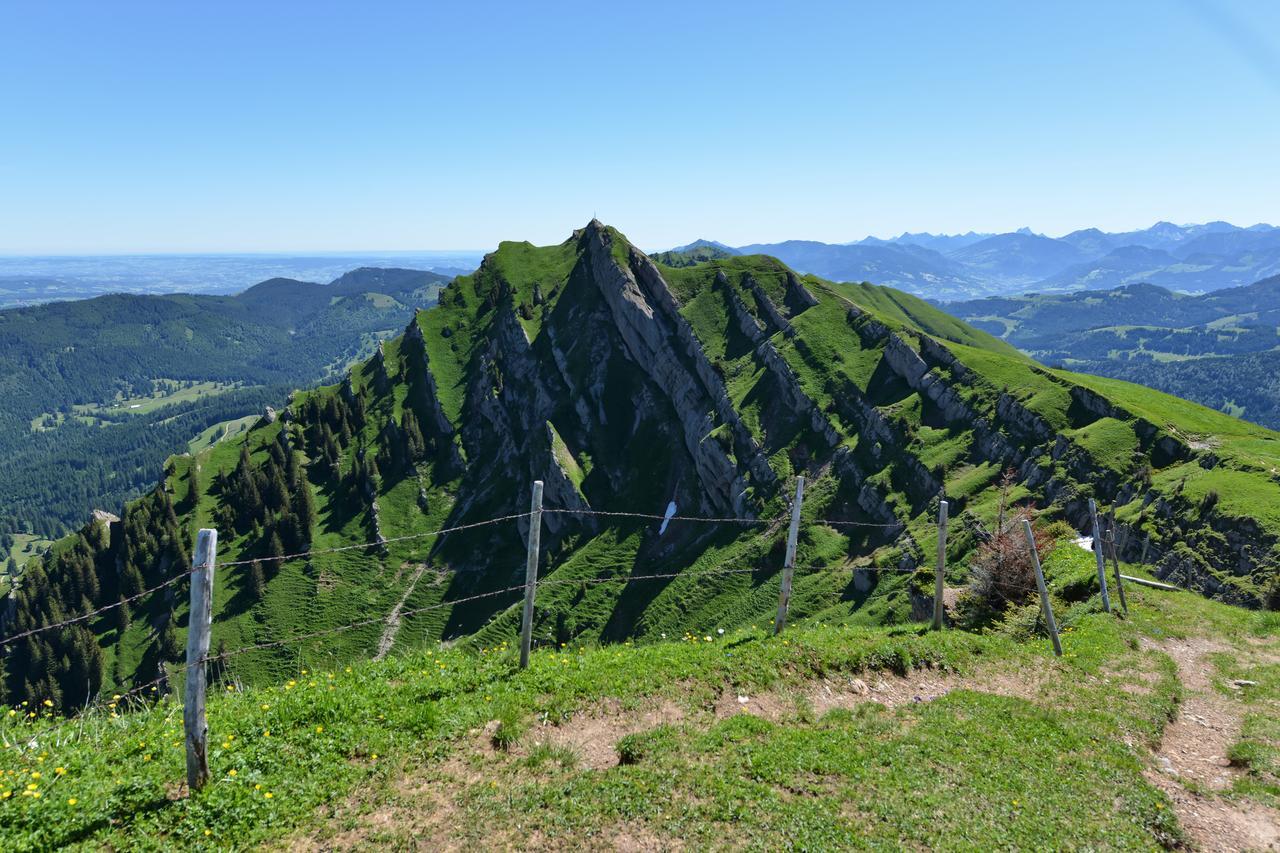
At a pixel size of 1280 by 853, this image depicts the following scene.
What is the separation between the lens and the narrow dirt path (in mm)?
129250

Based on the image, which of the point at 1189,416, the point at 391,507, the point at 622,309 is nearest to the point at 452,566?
the point at 391,507

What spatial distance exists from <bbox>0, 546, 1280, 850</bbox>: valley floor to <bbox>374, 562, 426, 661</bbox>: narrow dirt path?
11448 cm

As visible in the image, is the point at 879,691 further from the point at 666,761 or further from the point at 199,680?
the point at 199,680

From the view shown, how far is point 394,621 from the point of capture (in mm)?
138750

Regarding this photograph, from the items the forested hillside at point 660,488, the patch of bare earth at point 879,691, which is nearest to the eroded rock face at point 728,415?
the forested hillside at point 660,488

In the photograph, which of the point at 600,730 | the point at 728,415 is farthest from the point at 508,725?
the point at 728,415

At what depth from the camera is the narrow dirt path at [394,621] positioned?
12925cm

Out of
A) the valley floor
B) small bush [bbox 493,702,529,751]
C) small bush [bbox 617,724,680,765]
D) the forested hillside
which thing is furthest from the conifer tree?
small bush [bbox 617,724,680,765]

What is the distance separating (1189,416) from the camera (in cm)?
8631

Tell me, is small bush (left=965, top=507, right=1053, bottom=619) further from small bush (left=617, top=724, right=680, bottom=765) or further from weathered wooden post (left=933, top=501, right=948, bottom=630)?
small bush (left=617, top=724, right=680, bottom=765)

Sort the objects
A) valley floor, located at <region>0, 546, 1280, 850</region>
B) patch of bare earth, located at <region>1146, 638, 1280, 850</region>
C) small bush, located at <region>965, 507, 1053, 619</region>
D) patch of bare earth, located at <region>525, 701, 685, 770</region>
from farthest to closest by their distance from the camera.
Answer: small bush, located at <region>965, 507, 1053, 619</region>
patch of bare earth, located at <region>525, 701, 685, 770</region>
patch of bare earth, located at <region>1146, 638, 1280, 850</region>
valley floor, located at <region>0, 546, 1280, 850</region>

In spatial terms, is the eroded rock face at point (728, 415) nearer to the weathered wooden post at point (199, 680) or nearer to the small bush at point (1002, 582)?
the small bush at point (1002, 582)

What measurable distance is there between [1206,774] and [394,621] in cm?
14543

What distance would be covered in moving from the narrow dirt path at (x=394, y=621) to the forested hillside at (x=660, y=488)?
27.9 inches
